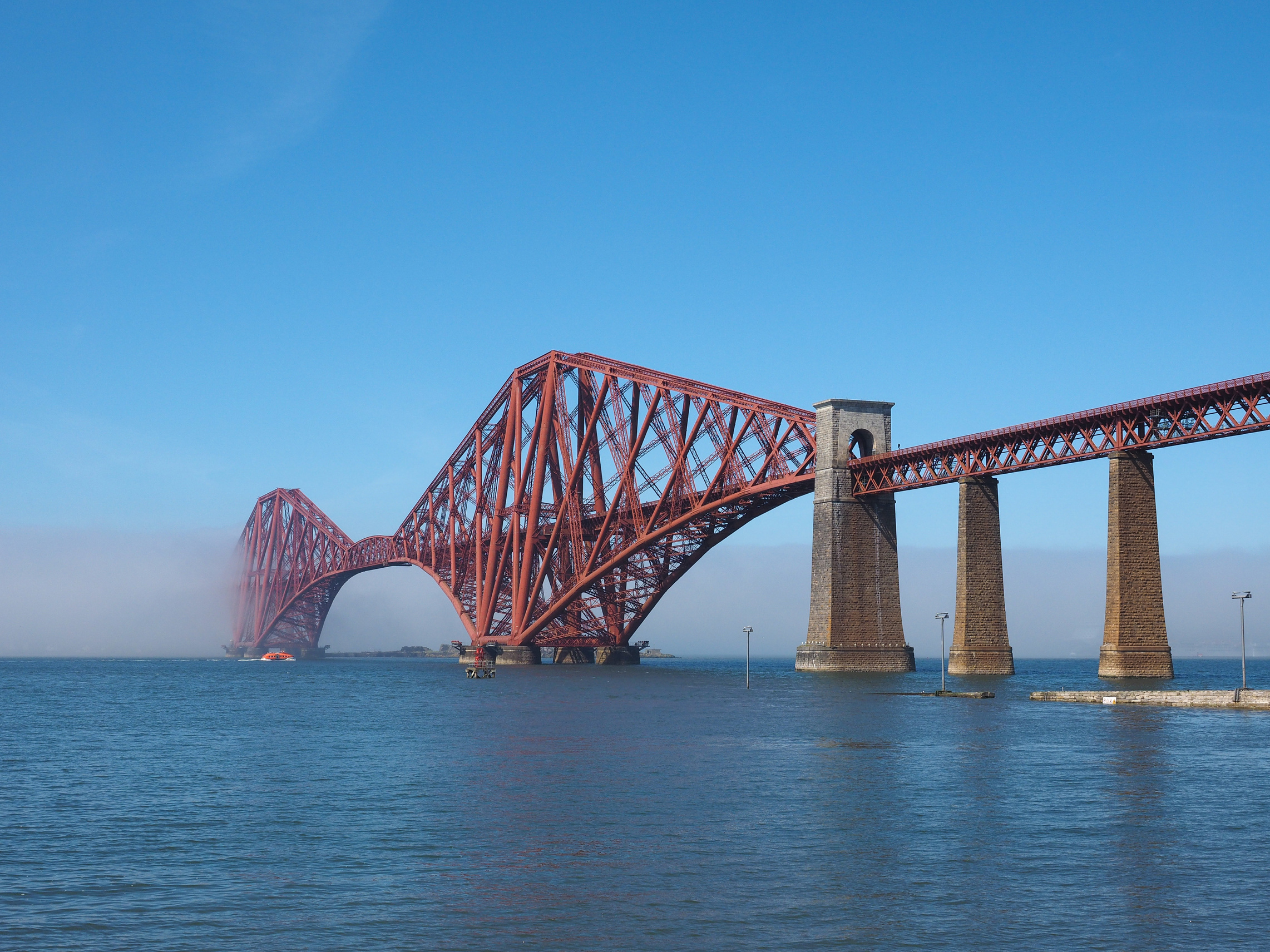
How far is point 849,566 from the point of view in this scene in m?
81.7

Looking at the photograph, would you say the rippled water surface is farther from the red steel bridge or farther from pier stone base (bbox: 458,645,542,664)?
pier stone base (bbox: 458,645,542,664)

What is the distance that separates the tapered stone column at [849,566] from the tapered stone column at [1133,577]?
18.4m

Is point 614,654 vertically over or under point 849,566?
under

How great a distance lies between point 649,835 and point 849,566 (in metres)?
59.9

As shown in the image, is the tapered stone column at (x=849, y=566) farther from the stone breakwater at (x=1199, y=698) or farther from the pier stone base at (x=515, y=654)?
the pier stone base at (x=515, y=654)

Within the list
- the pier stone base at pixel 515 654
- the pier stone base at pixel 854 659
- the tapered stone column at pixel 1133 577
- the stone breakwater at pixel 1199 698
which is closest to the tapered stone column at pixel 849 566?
the pier stone base at pixel 854 659

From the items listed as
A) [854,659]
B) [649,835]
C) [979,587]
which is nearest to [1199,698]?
[979,587]

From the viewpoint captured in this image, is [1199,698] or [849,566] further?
[849,566]

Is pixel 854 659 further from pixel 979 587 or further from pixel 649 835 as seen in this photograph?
pixel 649 835

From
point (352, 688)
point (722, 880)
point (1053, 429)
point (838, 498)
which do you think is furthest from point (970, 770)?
point (352, 688)

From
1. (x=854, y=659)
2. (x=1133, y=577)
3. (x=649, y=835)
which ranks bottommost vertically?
(x=649, y=835)

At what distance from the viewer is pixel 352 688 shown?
3669 inches

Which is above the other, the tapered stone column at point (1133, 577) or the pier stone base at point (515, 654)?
the tapered stone column at point (1133, 577)

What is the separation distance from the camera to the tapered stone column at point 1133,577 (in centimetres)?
6322
